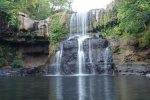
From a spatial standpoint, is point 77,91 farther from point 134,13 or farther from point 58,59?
point 58,59

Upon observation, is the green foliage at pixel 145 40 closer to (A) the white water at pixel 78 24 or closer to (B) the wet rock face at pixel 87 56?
(B) the wet rock face at pixel 87 56

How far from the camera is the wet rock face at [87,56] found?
29.8m

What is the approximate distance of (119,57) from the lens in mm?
29828


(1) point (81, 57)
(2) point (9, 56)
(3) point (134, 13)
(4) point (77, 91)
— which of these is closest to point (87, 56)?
(1) point (81, 57)

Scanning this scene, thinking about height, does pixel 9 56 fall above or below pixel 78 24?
below

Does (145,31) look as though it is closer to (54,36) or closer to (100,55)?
(100,55)

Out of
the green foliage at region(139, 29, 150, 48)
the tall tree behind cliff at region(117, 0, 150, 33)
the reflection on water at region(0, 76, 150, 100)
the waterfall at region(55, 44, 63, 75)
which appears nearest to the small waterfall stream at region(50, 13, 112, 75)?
the waterfall at region(55, 44, 63, 75)

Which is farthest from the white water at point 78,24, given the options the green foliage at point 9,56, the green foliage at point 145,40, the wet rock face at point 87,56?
the green foliage at point 145,40

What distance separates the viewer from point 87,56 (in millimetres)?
31656

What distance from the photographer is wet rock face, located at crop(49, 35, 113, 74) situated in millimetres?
29761

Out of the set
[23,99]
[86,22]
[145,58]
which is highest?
[86,22]

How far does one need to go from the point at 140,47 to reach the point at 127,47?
4.79 feet

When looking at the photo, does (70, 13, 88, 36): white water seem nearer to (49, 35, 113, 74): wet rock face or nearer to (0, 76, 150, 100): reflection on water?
(49, 35, 113, 74): wet rock face

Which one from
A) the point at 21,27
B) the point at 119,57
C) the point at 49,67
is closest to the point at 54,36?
the point at 21,27
